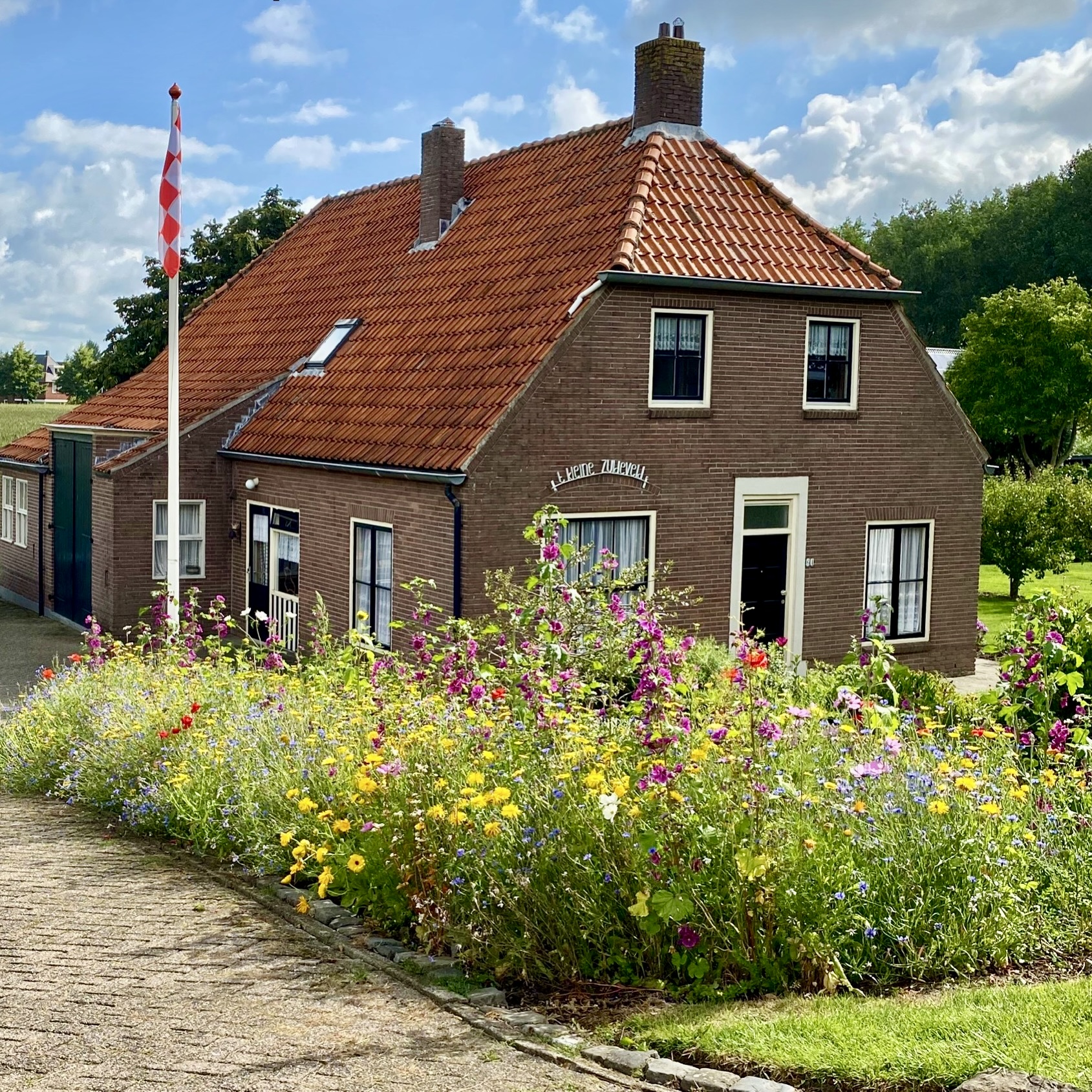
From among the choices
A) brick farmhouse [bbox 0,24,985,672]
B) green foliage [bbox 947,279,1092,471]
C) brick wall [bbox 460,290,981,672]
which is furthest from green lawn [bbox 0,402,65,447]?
brick wall [bbox 460,290,981,672]

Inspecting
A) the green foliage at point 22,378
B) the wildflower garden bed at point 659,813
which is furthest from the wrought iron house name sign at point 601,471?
the green foliage at point 22,378

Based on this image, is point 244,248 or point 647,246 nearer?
point 647,246

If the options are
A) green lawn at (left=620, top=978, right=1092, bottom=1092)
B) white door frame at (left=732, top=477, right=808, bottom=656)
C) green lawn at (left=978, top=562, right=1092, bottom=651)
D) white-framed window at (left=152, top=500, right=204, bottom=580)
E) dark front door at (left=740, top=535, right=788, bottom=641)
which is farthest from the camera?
green lawn at (left=978, top=562, right=1092, bottom=651)

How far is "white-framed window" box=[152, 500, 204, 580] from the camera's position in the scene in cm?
2252

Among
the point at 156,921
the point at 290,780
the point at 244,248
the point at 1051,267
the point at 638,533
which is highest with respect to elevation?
the point at 1051,267

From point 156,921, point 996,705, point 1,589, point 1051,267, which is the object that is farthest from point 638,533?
point 1051,267

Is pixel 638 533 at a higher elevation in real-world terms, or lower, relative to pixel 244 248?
lower

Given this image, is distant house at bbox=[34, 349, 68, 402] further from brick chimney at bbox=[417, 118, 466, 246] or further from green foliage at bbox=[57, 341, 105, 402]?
brick chimney at bbox=[417, 118, 466, 246]

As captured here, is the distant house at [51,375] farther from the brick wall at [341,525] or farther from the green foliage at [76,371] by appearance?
the brick wall at [341,525]

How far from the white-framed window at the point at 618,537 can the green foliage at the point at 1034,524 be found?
12.5 metres

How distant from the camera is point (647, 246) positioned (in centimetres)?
1819

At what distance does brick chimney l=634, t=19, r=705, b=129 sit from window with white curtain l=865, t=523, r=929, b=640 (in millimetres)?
6699

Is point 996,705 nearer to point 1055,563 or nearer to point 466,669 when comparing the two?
point 466,669

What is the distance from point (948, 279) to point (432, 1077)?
283 ft
